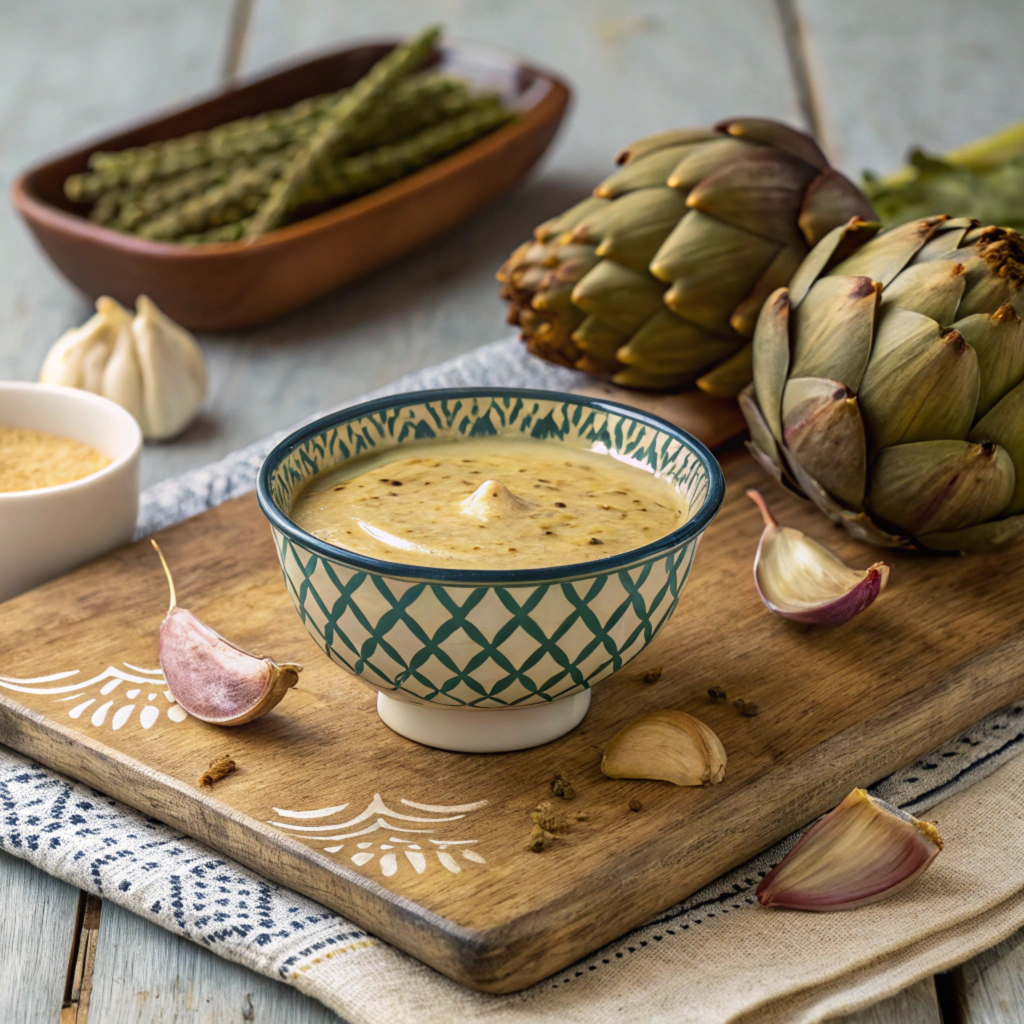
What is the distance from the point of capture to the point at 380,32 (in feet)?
9.37

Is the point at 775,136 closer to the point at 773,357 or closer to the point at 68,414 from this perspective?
the point at 773,357

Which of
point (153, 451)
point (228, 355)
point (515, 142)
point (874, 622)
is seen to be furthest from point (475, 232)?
point (874, 622)

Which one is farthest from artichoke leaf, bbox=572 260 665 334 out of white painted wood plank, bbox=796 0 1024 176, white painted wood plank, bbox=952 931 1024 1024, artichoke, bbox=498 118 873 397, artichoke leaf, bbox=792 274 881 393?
white painted wood plank, bbox=796 0 1024 176

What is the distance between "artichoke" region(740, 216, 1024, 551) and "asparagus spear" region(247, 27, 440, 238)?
32.7 inches

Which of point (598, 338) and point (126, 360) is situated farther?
point (126, 360)

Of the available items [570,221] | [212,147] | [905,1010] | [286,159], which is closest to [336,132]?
[286,159]

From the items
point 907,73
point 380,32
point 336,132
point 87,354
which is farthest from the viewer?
point 380,32

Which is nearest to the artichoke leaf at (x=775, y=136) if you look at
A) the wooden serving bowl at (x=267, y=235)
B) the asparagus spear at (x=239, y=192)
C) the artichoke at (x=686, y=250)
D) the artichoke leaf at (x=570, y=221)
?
the artichoke at (x=686, y=250)

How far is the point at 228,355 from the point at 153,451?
0.80ft

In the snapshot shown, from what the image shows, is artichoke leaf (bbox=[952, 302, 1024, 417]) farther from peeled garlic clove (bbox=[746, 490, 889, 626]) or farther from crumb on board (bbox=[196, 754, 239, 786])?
crumb on board (bbox=[196, 754, 239, 786])

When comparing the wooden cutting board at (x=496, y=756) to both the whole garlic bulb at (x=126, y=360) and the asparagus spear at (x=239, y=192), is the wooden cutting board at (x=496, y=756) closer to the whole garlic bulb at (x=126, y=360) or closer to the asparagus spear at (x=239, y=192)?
the whole garlic bulb at (x=126, y=360)

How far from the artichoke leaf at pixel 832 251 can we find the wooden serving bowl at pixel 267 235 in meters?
0.74

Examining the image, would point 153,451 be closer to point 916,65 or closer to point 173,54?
point 173,54

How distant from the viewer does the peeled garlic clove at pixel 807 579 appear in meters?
1.03
